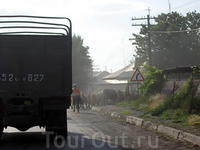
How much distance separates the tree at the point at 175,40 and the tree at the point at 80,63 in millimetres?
25180

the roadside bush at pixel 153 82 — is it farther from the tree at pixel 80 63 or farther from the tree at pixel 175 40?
the tree at pixel 80 63

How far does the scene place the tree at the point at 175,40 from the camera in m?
51.1

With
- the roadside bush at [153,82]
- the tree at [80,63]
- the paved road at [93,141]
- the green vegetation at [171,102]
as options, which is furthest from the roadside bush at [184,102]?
the tree at [80,63]

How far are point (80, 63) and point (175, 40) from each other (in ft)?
99.1

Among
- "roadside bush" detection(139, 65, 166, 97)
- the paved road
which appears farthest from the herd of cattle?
the paved road

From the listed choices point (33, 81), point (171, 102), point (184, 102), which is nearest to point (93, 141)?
point (33, 81)

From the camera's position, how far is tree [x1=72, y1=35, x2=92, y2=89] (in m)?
77.4

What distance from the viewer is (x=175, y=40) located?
51156 mm

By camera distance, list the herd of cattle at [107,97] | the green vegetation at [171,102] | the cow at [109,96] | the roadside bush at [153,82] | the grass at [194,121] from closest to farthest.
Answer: the grass at [194,121]
the green vegetation at [171,102]
the roadside bush at [153,82]
the herd of cattle at [107,97]
the cow at [109,96]

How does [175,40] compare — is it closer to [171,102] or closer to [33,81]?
[171,102]

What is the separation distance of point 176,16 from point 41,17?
43.5 metres

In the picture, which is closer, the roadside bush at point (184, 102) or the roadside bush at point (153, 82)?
the roadside bush at point (184, 102)

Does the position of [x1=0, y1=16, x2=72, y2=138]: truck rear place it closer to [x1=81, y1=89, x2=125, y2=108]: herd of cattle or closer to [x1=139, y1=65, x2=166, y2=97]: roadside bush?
[x1=139, y1=65, x2=166, y2=97]: roadside bush

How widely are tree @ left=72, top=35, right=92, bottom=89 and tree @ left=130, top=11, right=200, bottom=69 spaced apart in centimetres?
2518
